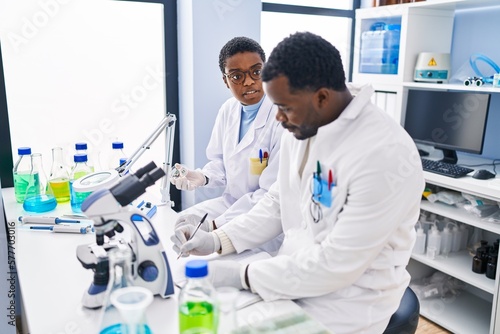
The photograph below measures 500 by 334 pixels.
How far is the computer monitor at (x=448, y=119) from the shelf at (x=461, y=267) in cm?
52

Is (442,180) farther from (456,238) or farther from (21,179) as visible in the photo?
(21,179)

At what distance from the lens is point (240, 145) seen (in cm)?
189

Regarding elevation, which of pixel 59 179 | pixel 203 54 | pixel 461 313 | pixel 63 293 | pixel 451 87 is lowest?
pixel 461 313

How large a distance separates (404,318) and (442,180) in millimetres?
1114

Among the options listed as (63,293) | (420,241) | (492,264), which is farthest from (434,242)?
(63,293)

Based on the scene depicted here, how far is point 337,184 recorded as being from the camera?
1144 millimetres

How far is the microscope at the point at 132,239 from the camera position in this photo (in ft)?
3.28

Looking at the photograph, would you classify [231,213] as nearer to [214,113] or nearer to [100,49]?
[214,113]

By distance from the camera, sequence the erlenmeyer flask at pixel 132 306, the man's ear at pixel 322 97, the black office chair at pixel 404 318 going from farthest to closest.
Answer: the black office chair at pixel 404 318 → the man's ear at pixel 322 97 → the erlenmeyer flask at pixel 132 306

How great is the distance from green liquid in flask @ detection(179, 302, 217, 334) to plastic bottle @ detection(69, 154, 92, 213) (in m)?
0.97

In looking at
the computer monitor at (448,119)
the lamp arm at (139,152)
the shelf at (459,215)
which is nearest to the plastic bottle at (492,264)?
the shelf at (459,215)

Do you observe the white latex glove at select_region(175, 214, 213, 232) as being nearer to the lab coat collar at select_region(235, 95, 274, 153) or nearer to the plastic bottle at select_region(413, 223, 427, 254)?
the lab coat collar at select_region(235, 95, 274, 153)

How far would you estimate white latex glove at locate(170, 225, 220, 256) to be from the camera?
132 cm

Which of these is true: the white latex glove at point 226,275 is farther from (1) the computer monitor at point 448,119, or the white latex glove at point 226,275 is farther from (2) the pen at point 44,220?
(1) the computer monitor at point 448,119
